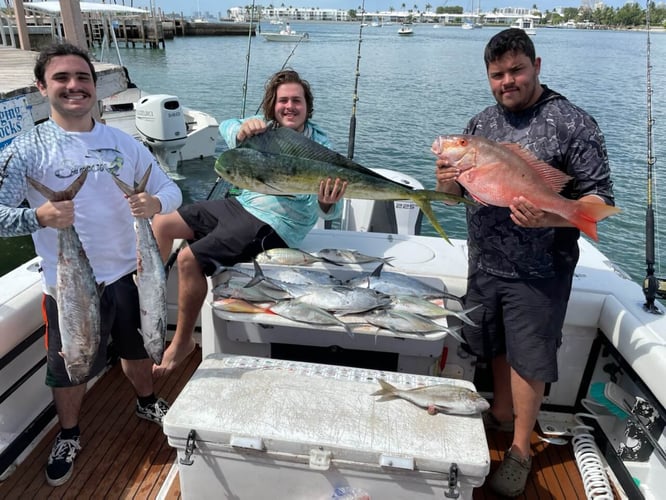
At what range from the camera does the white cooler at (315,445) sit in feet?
5.77

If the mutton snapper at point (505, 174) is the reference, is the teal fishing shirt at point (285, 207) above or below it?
below

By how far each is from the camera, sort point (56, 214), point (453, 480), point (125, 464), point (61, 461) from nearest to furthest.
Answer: point (453, 480)
point (56, 214)
point (61, 461)
point (125, 464)

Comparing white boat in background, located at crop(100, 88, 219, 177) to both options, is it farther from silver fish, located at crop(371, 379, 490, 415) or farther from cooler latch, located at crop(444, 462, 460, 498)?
cooler latch, located at crop(444, 462, 460, 498)

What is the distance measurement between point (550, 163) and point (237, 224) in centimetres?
171

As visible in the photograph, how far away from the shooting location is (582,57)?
38938 mm

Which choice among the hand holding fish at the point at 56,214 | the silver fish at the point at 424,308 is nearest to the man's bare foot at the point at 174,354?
the hand holding fish at the point at 56,214

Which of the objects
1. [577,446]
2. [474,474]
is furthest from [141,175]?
[577,446]

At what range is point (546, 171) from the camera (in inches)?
78.6

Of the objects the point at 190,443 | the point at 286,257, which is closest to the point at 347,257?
the point at 286,257

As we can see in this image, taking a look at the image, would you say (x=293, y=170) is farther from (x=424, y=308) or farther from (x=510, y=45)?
(x=510, y=45)

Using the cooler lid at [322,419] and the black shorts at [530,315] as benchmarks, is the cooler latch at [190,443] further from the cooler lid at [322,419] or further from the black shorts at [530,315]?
the black shorts at [530,315]

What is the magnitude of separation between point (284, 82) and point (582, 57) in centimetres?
4399

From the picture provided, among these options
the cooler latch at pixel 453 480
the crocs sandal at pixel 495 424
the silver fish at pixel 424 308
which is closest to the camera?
the cooler latch at pixel 453 480

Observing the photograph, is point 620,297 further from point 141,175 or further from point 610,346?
point 141,175
